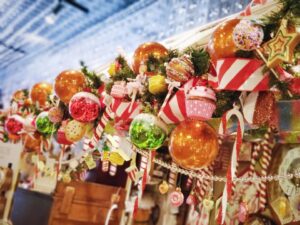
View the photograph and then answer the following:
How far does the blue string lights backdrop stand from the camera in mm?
3951

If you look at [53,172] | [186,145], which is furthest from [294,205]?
[53,172]

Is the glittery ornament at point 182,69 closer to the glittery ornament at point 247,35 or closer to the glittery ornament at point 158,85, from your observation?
the glittery ornament at point 158,85

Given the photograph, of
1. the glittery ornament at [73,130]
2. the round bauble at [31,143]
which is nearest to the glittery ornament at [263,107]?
the glittery ornament at [73,130]

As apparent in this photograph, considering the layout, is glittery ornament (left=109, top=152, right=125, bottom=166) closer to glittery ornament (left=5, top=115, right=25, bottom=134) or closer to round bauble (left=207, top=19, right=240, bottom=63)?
round bauble (left=207, top=19, right=240, bottom=63)

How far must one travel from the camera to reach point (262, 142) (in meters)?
2.45

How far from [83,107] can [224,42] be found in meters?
0.96

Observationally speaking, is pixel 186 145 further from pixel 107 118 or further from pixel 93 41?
pixel 93 41

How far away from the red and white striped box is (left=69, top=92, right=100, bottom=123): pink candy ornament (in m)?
0.94

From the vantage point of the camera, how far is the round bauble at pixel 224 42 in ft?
3.91

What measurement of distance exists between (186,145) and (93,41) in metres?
5.04

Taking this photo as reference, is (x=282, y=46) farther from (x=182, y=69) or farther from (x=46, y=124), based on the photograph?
(x=46, y=124)

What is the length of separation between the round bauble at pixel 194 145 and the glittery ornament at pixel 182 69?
0.59ft

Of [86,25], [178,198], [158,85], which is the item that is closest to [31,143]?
[178,198]

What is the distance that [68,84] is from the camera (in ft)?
6.88
